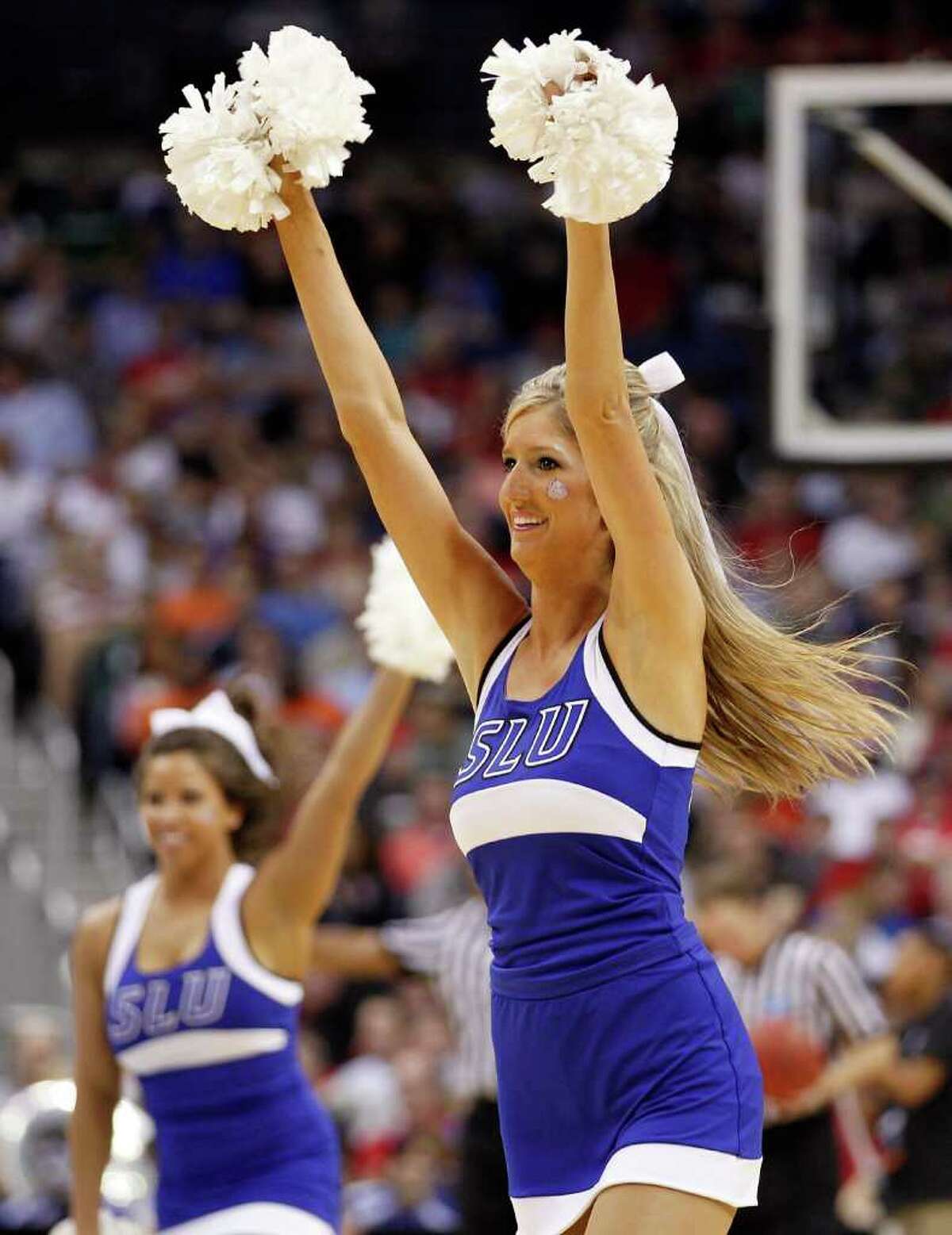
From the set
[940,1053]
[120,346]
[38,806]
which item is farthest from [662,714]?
[120,346]

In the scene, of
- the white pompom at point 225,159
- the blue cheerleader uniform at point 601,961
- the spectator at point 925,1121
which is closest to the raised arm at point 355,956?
the spectator at point 925,1121

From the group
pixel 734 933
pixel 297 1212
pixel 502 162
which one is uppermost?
pixel 502 162

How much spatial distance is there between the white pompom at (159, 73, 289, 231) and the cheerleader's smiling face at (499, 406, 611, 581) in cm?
50

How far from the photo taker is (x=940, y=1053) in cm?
663

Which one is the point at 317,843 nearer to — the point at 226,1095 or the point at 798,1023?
the point at 226,1095

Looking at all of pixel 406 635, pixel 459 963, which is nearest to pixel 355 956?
pixel 459 963

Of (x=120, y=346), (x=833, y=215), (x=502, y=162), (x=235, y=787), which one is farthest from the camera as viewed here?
(x=502, y=162)

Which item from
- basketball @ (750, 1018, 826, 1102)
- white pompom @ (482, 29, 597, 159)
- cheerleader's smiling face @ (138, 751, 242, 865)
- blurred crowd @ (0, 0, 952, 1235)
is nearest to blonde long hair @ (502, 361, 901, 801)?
white pompom @ (482, 29, 597, 159)

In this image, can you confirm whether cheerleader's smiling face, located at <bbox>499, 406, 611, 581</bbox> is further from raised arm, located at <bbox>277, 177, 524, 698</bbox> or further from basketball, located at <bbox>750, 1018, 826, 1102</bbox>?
basketball, located at <bbox>750, 1018, 826, 1102</bbox>

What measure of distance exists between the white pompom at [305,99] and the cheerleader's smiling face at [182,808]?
1.70 metres

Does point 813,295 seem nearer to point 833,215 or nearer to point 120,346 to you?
point 833,215

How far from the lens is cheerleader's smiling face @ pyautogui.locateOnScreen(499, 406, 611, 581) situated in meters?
3.33

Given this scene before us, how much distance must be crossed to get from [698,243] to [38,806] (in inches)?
216

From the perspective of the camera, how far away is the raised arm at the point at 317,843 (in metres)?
4.62
